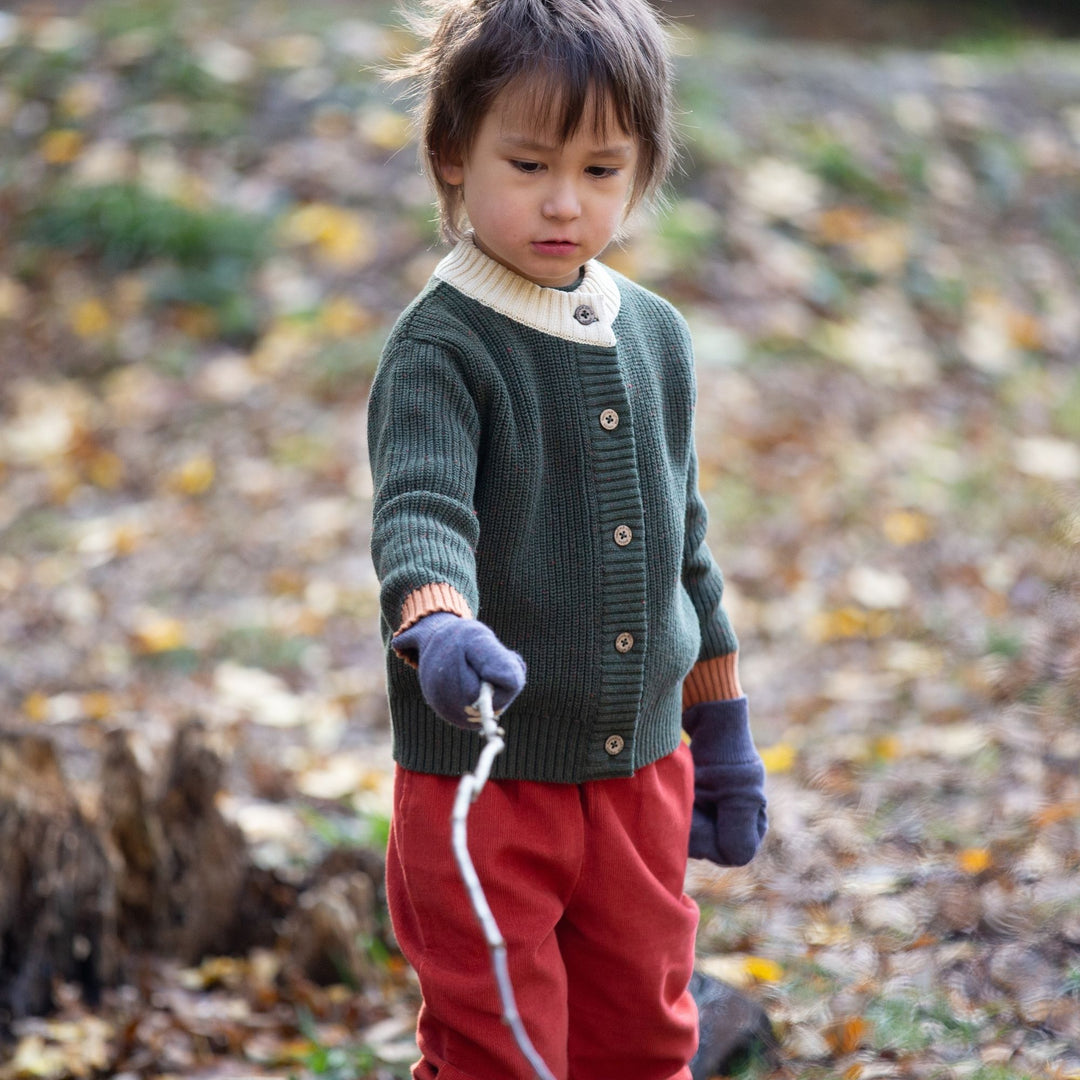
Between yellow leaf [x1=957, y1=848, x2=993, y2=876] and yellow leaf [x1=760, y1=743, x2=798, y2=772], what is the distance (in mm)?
583

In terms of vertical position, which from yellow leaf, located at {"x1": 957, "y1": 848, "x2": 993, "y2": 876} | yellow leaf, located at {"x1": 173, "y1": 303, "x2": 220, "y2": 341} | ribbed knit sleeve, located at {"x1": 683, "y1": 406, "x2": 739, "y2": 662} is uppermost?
ribbed knit sleeve, located at {"x1": 683, "y1": 406, "x2": 739, "y2": 662}

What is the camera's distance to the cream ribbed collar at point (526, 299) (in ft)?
6.01

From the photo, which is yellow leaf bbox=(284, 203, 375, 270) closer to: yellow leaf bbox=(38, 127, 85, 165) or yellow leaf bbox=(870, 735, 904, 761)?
yellow leaf bbox=(38, 127, 85, 165)

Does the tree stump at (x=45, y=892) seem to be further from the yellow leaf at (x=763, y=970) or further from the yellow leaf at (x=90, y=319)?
the yellow leaf at (x=90, y=319)

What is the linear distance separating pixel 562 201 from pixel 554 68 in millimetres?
153

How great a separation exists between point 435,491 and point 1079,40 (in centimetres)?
951

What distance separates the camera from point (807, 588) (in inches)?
183

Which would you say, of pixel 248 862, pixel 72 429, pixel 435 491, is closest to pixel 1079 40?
Result: pixel 72 429

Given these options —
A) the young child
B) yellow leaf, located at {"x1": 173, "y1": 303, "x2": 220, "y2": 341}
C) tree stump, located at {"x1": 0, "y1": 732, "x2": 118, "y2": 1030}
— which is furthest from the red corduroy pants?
yellow leaf, located at {"x1": 173, "y1": 303, "x2": 220, "y2": 341}

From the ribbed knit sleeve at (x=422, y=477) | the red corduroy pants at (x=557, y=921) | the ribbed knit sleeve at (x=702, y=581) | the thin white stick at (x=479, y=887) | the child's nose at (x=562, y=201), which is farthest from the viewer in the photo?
the ribbed knit sleeve at (x=702, y=581)

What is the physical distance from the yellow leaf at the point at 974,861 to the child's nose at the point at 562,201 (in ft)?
6.62

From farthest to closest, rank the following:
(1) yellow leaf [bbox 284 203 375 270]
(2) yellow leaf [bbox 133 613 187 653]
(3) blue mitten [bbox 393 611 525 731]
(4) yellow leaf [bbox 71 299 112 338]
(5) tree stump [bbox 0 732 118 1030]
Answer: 1. (1) yellow leaf [bbox 284 203 375 270]
2. (4) yellow leaf [bbox 71 299 112 338]
3. (2) yellow leaf [bbox 133 613 187 653]
4. (5) tree stump [bbox 0 732 118 1030]
5. (3) blue mitten [bbox 393 611 525 731]

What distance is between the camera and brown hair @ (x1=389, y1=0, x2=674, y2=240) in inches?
66.9

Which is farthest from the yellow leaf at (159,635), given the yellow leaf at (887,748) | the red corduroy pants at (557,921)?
the red corduroy pants at (557,921)
